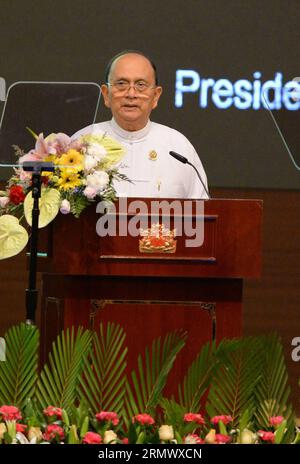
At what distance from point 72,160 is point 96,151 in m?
0.09

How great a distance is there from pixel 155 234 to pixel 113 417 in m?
2.37

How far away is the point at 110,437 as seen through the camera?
1325 mm

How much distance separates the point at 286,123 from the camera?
20.2ft

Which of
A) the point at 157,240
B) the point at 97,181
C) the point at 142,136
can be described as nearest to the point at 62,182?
the point at 97,181

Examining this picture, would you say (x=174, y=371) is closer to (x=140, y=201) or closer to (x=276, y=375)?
(x=140, y=201)

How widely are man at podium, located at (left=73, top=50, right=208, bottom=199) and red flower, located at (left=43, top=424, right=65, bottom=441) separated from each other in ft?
9.49

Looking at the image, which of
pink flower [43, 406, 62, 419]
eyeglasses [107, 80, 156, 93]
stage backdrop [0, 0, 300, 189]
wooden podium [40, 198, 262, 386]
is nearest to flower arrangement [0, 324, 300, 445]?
pink flower [43, 406, 62, 419]

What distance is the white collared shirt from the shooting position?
173 inches

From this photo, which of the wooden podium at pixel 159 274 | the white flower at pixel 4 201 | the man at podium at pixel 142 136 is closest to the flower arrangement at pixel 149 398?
the wooden podium at pixel 159 274

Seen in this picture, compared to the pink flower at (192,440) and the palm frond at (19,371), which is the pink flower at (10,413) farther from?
the pink flower at (192,440)

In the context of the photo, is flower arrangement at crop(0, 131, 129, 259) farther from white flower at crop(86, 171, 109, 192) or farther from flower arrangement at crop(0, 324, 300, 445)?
flower arrangement at crop(0, 324, 300, 445)

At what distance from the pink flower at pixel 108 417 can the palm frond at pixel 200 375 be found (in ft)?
0.37

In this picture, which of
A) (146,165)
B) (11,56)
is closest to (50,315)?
(146,165)

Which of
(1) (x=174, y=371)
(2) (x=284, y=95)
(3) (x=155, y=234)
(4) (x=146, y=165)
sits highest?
(2) (x=284, y=95)
